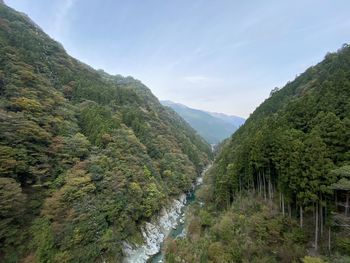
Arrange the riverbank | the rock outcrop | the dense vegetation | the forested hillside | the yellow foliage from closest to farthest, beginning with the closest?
the dense vegetation, the forested hillside, the rock outcrop, the riverbank, the yellow foliage

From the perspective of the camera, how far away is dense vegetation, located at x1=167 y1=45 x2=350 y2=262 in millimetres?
15359

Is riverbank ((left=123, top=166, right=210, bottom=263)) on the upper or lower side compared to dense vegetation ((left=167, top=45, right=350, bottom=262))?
lower

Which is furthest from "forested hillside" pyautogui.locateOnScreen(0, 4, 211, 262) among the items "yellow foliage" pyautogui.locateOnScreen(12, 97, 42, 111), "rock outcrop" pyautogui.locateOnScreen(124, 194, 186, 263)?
"rock outcrop" pyautogui.locateOnScreen(124, 194, 186, 263)

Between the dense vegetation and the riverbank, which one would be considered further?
the riverbank

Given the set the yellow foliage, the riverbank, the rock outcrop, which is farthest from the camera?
the yellow foliage

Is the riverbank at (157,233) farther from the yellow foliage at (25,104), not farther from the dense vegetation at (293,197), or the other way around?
the yellow foliage at (25,104)

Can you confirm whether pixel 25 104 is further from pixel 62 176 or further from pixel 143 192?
pixel 143 192

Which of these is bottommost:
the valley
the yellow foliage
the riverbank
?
the riverbank

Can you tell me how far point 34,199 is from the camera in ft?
69.9

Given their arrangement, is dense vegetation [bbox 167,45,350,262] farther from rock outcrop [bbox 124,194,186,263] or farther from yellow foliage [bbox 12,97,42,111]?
yellow foliage [bbox 12,97,42,111]

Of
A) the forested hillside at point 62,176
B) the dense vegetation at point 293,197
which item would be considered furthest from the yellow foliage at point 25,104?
the dense vegetation at point 293,197

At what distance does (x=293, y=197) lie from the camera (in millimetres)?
18688

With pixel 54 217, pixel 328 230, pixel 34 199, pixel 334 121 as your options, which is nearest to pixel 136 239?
pixel 54 217

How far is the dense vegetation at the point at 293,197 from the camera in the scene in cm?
1536
